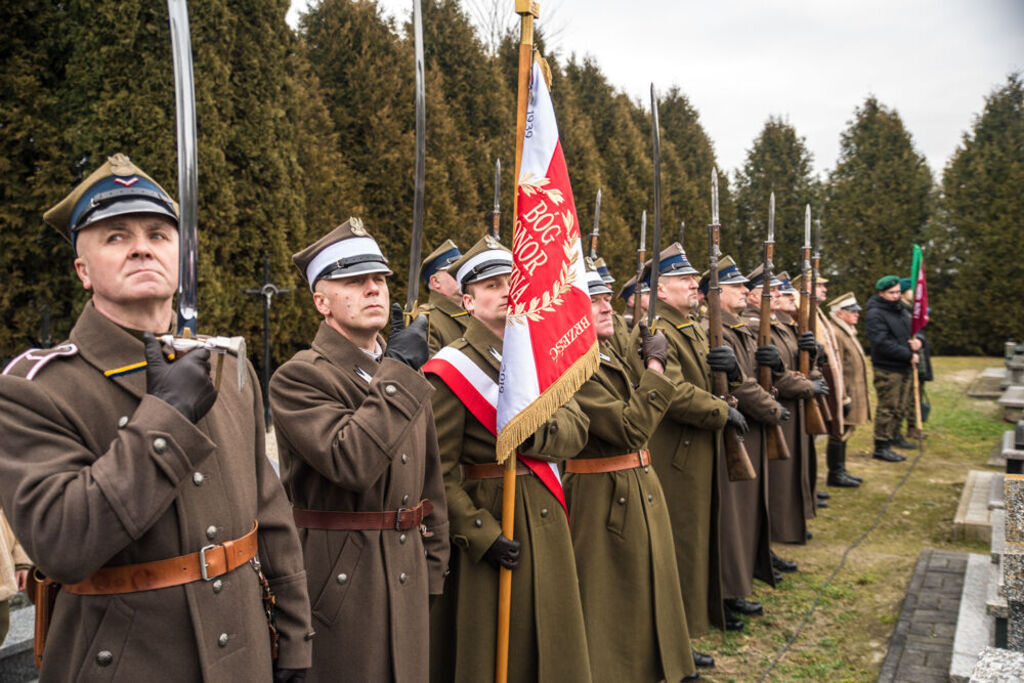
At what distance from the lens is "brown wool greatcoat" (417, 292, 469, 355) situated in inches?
211

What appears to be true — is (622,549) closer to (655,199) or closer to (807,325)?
(655,199)

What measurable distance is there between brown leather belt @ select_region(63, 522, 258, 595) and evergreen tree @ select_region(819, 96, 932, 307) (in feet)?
80.2

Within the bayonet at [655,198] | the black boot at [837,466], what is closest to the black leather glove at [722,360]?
the bayonet at [655,198]

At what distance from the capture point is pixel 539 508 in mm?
3467

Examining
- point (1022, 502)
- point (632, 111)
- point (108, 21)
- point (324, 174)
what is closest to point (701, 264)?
point (632, 111)

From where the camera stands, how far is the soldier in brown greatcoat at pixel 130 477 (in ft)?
5.92

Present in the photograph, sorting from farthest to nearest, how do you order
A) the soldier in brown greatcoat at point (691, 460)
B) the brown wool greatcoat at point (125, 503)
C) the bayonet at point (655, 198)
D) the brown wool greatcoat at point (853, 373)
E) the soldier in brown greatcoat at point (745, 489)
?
the brown wool greatcoat at point (853, 373), the soldier in brown greatcoat at point (745, 489), the soldier in brown greatcoat at point (691, 460), the bayonet at point (655, 198), the brown wool greatcoat at point (125, 503)

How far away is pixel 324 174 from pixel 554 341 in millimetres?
9025

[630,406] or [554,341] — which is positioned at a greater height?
[554,341]

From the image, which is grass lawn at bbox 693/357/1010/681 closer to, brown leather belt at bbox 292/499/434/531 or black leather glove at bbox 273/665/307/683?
brown leather belt at bbox 292/499/434/531

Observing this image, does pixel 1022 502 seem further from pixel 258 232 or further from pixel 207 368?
pixel 258 232

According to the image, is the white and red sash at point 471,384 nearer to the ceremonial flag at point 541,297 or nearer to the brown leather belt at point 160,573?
the ceremonial flag at point 541,297

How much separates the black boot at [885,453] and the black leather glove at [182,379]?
10.5 meters

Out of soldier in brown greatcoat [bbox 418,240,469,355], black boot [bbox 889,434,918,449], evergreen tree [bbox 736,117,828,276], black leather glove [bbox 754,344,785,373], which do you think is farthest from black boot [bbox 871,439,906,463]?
evergreen tree [bbox 736,117,828,276]
